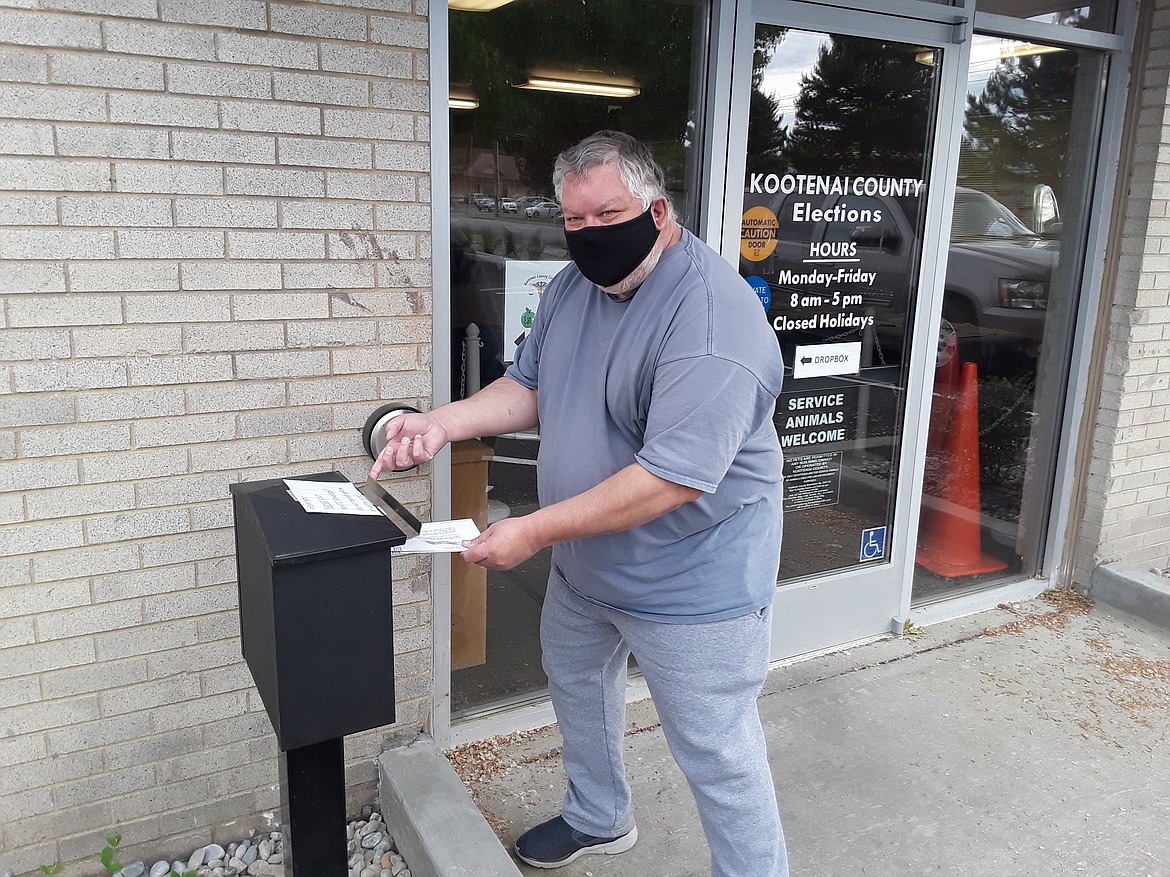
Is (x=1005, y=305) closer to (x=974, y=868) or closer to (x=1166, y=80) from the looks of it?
(x=1166, y=80)

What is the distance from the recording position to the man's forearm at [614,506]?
205 centimetres

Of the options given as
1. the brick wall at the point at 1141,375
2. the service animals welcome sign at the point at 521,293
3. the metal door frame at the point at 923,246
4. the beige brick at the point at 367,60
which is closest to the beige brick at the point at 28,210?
the beige brick at the point at 367,60

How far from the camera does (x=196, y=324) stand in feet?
8.22

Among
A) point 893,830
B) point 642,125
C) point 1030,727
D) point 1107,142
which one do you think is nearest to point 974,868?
point 893,830

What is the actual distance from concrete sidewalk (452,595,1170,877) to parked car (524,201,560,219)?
1837 mm

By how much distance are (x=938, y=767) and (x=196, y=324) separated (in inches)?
110

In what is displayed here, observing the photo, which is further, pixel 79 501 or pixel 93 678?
pixel 93 678

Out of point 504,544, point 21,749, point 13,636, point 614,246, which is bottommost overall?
point 21,749

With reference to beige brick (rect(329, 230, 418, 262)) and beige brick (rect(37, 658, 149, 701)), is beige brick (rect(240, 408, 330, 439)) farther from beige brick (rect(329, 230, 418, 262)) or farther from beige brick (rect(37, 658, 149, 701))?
beige brick (rect(37, 658, 149, 701))

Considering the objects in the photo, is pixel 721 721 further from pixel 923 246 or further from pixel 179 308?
pixel 923 246

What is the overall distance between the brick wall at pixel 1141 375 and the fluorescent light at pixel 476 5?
308 centimetres

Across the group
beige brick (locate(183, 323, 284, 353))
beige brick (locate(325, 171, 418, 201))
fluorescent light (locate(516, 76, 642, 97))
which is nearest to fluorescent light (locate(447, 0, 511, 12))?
fluorescent light (locate(516, 76, 642, 97))

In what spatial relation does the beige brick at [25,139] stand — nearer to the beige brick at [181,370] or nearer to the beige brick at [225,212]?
the beige brick at [225,212]

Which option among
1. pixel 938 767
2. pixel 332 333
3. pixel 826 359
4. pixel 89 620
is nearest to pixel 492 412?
pixel 332 333
